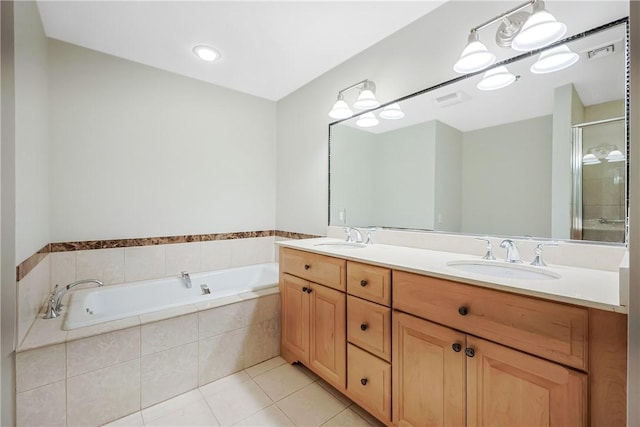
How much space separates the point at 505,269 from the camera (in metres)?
1.33

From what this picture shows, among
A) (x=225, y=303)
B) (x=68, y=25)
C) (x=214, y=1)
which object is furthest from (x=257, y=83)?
(x=225, y=303)

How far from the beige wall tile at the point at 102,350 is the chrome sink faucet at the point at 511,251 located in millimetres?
1981

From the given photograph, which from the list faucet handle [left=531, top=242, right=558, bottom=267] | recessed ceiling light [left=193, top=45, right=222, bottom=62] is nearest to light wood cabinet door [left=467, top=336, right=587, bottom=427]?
faucet handle [left=531, top=242, right=558, bottom=267]

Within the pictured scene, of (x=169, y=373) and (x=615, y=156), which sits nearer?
(x=615, y=156)

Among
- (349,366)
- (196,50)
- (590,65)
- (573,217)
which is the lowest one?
(349,366)

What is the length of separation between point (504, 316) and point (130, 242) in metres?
2.51

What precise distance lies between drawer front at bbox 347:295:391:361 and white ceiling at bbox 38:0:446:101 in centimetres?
168

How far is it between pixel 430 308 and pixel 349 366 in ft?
2.11

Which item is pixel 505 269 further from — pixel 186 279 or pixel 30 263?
pixel 30 263

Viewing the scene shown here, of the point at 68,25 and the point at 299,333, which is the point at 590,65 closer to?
the point at 299,333

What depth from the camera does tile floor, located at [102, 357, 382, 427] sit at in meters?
1.52

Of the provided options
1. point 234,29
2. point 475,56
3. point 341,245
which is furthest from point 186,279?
point 475,56

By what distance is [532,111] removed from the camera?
1.37m

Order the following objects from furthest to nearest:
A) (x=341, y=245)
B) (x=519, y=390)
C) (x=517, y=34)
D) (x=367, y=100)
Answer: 1. (x=341, y=245)
2. (x=367, y=100)
3. (x=517, y=34)
4. (x=519, y=390)
